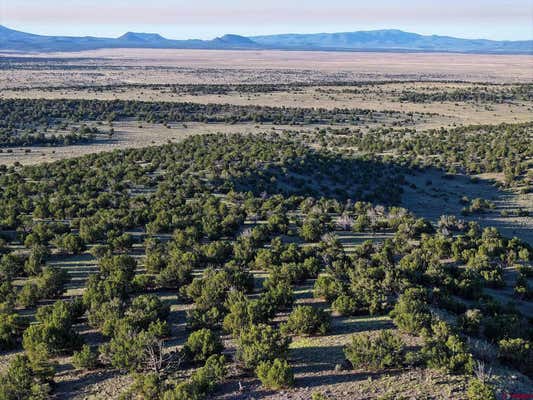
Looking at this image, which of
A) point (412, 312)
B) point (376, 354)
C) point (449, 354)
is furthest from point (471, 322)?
point (376, 354)

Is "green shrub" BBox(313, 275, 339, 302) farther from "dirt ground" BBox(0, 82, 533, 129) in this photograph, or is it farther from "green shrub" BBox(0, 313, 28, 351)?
"dirt ground" BBox(0, 82, 533, 129)

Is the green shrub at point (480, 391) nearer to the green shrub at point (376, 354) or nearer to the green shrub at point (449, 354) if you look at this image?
the green shrub at point (449, 354)

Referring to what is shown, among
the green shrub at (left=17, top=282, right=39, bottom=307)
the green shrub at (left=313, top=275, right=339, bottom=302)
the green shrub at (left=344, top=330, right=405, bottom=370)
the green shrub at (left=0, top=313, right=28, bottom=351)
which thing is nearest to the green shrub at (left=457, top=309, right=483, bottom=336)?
the green shrub at (left=344, top=330, right=405, bottom=370)

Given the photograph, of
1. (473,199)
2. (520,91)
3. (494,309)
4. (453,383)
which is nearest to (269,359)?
(453,383)

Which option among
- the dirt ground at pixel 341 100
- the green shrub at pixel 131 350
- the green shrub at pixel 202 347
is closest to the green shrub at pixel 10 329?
the green shrub at pixel 131 350

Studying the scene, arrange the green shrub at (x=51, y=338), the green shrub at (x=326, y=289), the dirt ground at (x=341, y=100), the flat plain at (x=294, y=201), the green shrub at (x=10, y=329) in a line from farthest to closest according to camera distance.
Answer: the dirt ground at (x=341, y=100), the green shrub at (x=326, y=289), the green shrub at (x=10, y=329), the green shrub at (x=51, y=338), the flat plain at (x=294, y=201)
